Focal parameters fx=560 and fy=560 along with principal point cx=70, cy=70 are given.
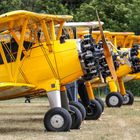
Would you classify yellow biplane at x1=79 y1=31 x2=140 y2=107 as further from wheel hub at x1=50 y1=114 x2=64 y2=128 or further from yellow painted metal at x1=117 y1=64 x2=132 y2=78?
wheel hub at x1=50 y1=114 x2=64 y2=128

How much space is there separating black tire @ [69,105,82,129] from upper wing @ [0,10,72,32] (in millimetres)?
2053

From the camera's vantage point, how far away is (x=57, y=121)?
11438mm

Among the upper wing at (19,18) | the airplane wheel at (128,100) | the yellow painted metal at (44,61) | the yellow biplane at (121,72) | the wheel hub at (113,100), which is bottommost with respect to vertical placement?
the airplane wheel at (128,100)

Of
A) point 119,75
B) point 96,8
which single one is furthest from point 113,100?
point 96,8

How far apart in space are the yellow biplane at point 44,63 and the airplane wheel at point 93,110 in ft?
8.42

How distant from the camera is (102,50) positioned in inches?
477

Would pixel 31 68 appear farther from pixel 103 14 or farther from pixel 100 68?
pixel 103 14

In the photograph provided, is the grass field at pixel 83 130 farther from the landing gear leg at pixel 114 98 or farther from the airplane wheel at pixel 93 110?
the landing gear leg at pixel 114 98

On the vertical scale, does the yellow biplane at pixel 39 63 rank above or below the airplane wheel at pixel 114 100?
above

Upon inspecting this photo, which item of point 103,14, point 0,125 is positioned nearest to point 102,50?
point 0,125

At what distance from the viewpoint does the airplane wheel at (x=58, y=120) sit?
11.4 meters

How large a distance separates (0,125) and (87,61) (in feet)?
9.81

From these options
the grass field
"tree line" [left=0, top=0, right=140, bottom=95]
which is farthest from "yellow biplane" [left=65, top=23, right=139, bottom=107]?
"tree line" [left=0, top=0, right=140, bottom=95]

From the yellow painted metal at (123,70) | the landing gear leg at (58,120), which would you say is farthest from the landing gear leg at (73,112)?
the yellow painted metal at (123,70)
